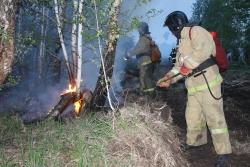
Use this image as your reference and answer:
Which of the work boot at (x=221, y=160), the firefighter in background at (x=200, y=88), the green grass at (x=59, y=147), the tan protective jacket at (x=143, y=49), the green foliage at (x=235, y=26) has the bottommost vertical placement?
the work boot at (x=221, y=160)

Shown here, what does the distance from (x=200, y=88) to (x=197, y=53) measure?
23.8 inches

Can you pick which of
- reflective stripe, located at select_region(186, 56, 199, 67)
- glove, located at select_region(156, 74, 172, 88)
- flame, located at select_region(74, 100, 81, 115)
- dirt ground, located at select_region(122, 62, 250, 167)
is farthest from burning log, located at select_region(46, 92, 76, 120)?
reflective stripe, located at select_region(186, 56, 199, 67)

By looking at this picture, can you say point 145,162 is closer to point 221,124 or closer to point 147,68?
point 221,124

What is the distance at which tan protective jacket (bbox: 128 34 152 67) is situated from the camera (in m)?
6.91

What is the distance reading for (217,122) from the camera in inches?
140

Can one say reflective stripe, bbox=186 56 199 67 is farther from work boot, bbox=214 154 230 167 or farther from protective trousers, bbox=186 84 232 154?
work boot, bbox=214 154 230 167

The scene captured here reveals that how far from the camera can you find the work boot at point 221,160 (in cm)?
348

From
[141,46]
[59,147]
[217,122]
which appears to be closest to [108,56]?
[141,46]

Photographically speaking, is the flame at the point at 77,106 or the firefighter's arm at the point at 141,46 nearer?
the flame at the point at 77,106

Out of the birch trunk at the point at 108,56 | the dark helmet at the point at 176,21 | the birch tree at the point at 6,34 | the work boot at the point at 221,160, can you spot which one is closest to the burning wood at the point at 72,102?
the birch trunk at the point at 108,56

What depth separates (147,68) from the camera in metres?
7.20

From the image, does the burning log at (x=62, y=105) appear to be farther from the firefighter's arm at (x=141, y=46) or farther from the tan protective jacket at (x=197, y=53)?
the tan protective jacket at (x=197, y=53)

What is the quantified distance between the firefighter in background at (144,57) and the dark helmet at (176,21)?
2776 millimetres

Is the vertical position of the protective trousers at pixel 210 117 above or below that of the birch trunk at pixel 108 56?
below
